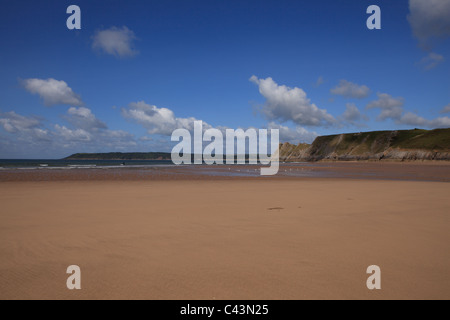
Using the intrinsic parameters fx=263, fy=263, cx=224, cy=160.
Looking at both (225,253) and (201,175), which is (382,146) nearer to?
(201,175)

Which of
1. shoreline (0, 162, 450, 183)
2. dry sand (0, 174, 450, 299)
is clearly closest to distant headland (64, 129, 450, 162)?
shoreline (0, 162, 450, 183)

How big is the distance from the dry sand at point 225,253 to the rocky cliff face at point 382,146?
10848cm

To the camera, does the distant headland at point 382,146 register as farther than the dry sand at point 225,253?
Yes

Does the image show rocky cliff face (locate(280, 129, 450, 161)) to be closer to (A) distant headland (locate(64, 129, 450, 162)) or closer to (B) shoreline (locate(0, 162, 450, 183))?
(A) distant headland (locate(64, 129, 450, 162))

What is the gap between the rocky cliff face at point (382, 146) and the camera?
97438 mm

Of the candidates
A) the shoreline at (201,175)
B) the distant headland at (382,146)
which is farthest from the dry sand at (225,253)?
the distant headland at (382,146)

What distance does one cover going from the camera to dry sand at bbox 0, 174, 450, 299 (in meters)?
3.96

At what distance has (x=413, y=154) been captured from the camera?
97875 millimetres

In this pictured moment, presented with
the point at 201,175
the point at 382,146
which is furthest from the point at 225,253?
the point at 382,146

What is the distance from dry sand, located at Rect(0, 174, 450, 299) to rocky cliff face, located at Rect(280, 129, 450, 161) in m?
108

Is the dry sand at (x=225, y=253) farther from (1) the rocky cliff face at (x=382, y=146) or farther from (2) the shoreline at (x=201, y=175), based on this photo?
(1) the rocky cliff face at (x=382, y=146)

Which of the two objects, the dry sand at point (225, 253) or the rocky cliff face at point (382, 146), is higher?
the rocky cliff face at point (382, 146)

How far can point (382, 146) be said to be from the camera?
5187 inches
